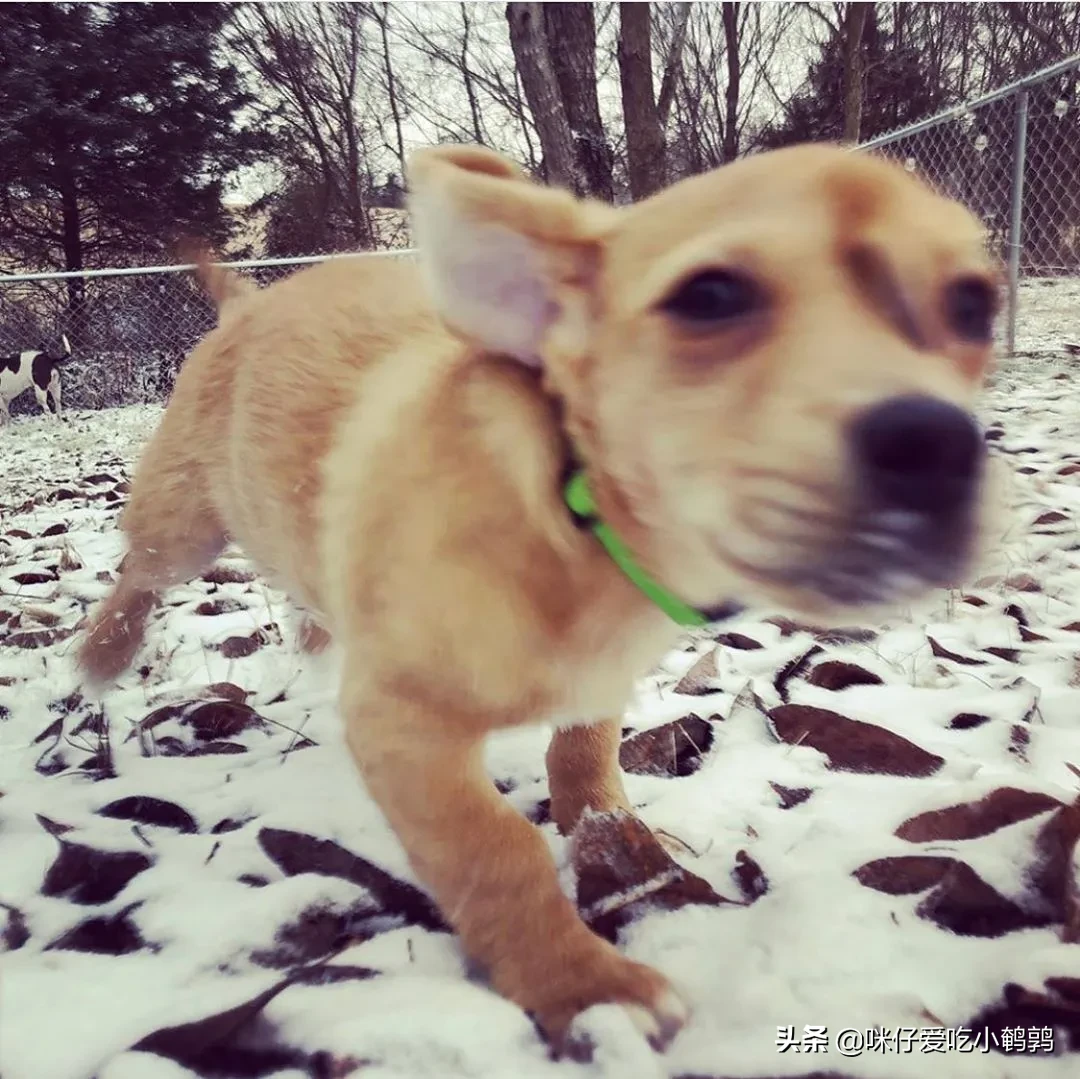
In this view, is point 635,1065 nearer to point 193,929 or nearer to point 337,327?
point 193,929

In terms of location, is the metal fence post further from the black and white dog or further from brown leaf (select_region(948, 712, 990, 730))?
the black and white dog

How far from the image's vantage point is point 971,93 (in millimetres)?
10992

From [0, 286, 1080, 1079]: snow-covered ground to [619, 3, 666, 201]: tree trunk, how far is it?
4.69m

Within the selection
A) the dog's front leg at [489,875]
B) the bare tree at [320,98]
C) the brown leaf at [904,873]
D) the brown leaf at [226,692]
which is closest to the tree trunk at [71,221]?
the bare tree at [320,98]

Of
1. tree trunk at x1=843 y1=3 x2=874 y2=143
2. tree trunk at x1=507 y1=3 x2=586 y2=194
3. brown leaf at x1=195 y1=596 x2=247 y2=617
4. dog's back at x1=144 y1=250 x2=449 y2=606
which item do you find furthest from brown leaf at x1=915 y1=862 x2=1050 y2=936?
tree trunk at x1=843 y1=3 x2=874 y2=143

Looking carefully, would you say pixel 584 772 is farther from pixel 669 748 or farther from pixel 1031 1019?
pixel 1031 1019

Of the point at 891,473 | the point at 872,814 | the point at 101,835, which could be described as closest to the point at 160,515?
the point at 101,835

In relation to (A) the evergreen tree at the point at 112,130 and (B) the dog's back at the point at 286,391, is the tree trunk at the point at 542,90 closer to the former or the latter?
(B) the dog's back at the point at 286,391

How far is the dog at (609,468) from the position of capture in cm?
84

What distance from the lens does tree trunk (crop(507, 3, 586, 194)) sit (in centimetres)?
523

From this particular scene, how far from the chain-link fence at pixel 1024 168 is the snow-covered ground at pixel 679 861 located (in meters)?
4.48

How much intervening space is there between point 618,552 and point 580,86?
5801 millimetres

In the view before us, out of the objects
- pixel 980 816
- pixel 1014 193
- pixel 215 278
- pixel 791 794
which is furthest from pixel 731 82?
pixel 980 816

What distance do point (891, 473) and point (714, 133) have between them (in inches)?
504
